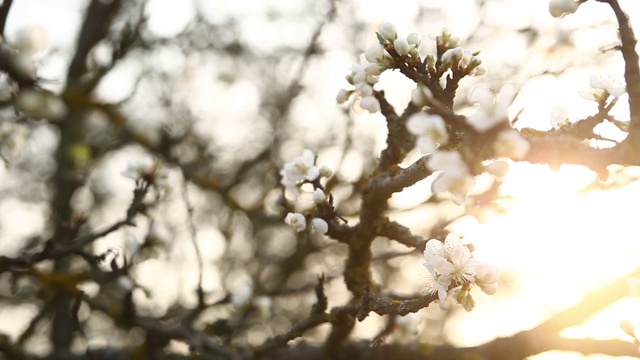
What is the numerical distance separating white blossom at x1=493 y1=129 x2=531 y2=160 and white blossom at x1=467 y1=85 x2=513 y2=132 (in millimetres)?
35

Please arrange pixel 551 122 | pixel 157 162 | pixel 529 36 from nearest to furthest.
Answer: pixel 551 122 → pixel 157 162 → pixel 529 36

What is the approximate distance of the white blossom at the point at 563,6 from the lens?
4.61 ft

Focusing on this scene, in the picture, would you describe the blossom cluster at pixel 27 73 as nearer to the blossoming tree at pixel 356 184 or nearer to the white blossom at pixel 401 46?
the blossoming tree at pixel 356 184

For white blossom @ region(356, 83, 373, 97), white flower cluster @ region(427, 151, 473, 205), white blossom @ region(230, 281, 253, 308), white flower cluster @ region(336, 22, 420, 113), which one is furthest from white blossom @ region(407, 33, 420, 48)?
white blossom @ region(230, 281, 253, 308)

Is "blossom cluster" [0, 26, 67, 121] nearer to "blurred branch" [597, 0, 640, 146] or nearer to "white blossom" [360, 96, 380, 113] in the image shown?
"white blossom" [360, 96, 380, 113]

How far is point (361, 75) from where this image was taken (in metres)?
2.00

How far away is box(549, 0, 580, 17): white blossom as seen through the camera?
1.40 m

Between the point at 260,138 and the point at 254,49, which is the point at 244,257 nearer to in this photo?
the point at 260,138

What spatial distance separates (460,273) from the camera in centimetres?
171

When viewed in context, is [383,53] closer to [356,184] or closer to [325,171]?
[325,171]

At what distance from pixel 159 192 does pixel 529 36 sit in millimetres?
4243

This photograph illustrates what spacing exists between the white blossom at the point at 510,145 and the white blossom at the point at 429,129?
0.47 ft

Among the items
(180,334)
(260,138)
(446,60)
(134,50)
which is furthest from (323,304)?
(260,138)

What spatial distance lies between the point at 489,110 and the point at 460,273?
0.57 metres
